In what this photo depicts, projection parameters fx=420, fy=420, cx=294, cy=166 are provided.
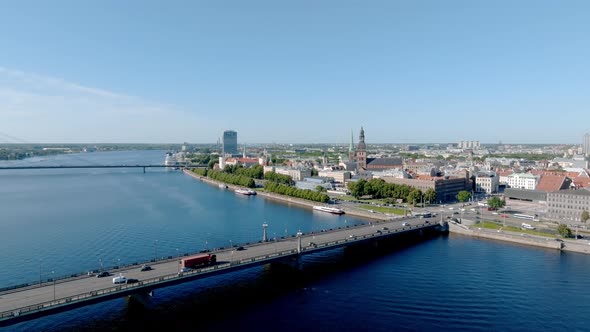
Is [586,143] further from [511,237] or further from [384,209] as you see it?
[511,237]

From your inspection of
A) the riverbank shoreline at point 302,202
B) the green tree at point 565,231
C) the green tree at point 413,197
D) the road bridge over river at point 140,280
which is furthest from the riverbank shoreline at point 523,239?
the green tree at point 413,197

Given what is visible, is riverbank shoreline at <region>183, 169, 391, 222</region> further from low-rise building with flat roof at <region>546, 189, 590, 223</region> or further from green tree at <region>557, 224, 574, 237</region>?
low-rise building with flat roof at <region>546, 189, 590, 223</region>

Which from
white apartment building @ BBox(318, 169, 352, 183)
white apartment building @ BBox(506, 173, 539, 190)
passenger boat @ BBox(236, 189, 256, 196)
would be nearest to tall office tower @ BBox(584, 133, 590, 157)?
white apartment building @ BBox(506, 173, 539, 190)

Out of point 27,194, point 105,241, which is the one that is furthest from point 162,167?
point 105,241

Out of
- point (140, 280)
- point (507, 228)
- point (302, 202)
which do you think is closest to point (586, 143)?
point (302, 202)

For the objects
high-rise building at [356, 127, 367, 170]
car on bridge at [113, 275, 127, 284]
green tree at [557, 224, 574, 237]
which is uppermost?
high-rise building at [356, 127, 367, 170]

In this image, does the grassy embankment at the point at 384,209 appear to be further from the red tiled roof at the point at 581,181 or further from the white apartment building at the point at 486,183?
the red tiled roof at the point at 581,181
